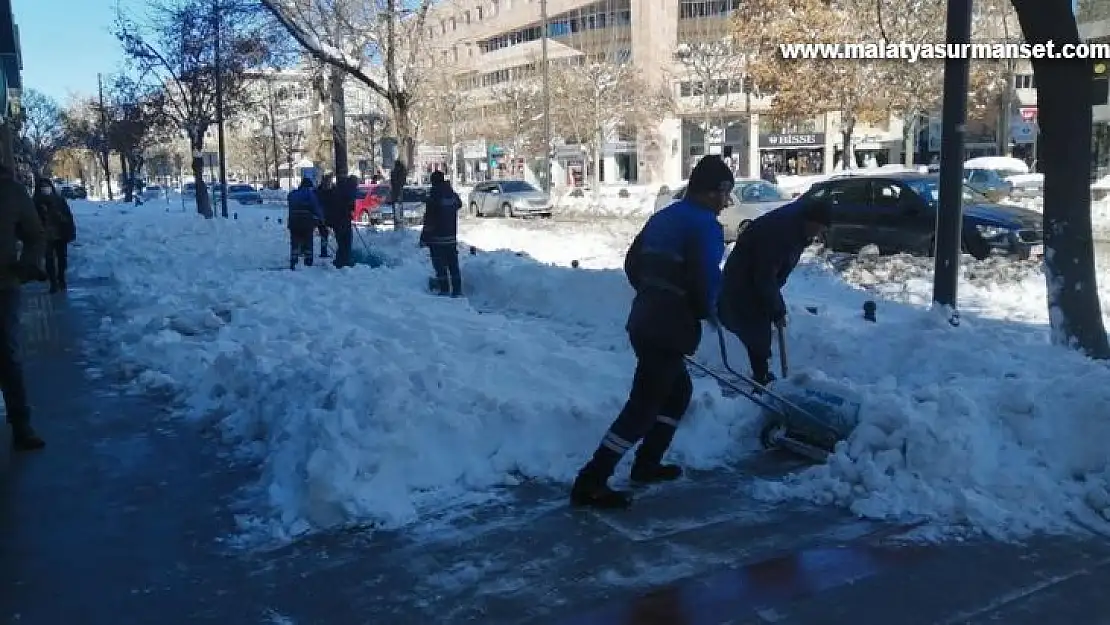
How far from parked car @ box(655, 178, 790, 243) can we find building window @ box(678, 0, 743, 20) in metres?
38.1

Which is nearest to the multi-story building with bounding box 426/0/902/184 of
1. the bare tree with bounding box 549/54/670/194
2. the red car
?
the bare tree with bounding box 549/54/670/194

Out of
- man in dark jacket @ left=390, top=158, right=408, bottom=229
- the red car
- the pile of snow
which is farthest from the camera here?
the pile of snow

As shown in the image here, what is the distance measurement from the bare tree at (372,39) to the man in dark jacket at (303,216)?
Result: 606 cm

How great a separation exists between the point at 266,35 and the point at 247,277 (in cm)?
1310

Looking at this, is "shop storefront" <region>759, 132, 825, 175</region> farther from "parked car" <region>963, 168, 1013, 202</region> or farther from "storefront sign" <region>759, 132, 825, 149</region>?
"parked car" <region>963, 168, 1013, 202</region>

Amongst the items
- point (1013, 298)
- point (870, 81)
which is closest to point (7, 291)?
Result: point (1013, 298)

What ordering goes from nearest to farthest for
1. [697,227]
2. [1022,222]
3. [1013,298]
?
[697,227] → [1013,298] → [1022,222]

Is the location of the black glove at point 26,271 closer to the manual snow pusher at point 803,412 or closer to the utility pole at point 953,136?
the manual snow pusher at point 803,412

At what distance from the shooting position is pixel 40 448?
19.4 ft

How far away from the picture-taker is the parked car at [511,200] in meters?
32.0

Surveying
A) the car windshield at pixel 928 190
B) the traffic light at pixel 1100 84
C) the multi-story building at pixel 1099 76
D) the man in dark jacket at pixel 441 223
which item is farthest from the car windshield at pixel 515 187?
the traffic light at pixel 1100 84

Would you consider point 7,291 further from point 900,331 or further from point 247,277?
point 247,277

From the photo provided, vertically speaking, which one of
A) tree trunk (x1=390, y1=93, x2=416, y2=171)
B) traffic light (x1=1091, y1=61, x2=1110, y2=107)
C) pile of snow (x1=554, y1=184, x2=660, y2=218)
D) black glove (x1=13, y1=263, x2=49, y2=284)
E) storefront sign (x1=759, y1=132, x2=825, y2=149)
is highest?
storefront sign (x1=759, y1=132, x2=825, y2=149)

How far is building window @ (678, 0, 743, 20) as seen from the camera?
56188mm
